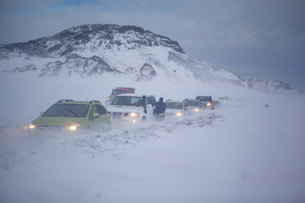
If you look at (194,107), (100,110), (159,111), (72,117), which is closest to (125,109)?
(100,110)

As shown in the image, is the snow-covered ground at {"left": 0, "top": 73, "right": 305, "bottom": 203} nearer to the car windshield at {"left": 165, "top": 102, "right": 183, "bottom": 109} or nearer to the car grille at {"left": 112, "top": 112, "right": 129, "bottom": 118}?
the car grille at {"left": 112, "top": 112, "right": 129, "bottom": 118}

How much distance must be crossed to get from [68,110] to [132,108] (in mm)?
3749

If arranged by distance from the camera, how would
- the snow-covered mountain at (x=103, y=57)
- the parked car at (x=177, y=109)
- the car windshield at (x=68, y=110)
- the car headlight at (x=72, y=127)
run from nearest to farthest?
the car headlight at (x=72, y=127), the car windshield at (x=68, y=110), the parked car at (x=177, y=109), the snow-covered mountain at (x=103, y=57)

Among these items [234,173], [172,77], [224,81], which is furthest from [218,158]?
[224,81]

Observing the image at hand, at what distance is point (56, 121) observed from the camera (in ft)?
23.8

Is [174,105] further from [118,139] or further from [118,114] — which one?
[118,139]

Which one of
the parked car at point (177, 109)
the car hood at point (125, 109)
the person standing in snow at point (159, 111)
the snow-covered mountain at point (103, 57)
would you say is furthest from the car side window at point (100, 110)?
the snow-covered mountain at point (103, 57)

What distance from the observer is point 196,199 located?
4.04 metres

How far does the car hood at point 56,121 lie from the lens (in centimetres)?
714

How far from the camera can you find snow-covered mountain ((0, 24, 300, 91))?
74.0m

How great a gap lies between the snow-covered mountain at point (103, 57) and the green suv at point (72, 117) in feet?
207

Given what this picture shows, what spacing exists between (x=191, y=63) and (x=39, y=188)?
120m

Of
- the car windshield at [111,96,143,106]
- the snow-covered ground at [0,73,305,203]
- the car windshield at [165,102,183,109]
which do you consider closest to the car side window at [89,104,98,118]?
the snow-covered ground at [0,73,305,203]

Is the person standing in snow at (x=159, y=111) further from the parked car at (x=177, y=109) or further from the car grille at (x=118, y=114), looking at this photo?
the car grille at (x=118, y=114)
